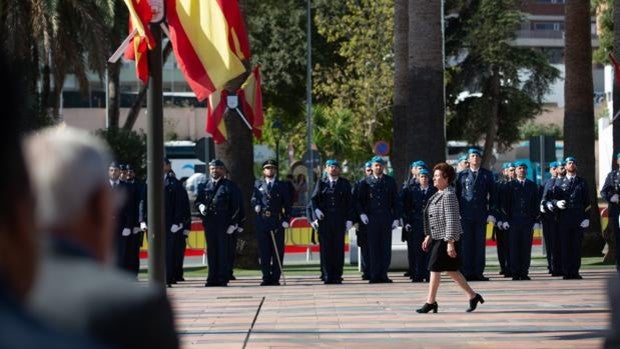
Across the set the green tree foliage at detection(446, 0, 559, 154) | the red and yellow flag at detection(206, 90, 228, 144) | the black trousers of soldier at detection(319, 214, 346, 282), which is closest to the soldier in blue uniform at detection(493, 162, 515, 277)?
the black trousers of soldier at detection(319, 214, 346, 282)

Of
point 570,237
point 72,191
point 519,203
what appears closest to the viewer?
point 72,191

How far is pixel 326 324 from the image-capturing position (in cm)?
1476

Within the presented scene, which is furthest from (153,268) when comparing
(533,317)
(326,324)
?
(533,317)

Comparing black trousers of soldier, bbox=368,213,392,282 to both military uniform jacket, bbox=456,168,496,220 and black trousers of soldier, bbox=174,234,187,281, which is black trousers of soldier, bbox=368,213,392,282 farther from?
black trousers of soldier, bbox=174,234,187,281

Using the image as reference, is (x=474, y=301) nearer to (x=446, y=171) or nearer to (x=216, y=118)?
(x=446, y=171)

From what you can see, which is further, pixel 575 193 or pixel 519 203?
pixel 519 203

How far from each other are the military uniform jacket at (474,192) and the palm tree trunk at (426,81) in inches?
43.0

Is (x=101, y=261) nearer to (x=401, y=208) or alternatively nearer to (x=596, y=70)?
(x=401, y=208)

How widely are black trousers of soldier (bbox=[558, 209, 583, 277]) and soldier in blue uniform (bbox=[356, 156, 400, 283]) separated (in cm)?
277

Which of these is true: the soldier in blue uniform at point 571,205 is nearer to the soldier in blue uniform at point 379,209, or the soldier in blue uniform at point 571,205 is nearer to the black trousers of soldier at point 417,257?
the black trousers of soldier at point 417,257

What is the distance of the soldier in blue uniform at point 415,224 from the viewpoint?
75.4ft

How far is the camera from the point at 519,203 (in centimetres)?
2383

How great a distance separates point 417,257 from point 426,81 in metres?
2.97

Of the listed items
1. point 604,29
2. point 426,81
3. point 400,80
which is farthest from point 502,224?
point 604,29
